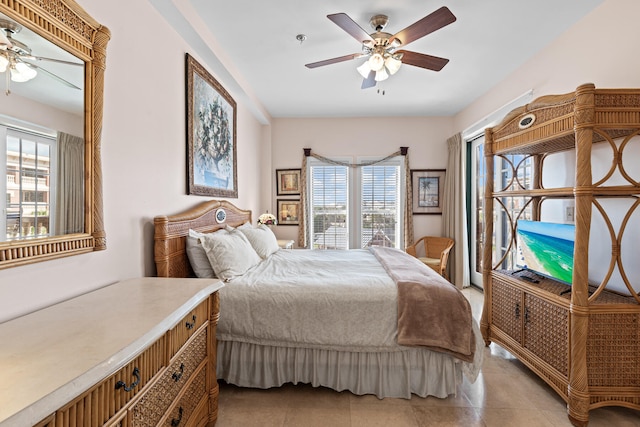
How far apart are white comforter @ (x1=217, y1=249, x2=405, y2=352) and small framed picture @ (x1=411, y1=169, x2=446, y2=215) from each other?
312cm

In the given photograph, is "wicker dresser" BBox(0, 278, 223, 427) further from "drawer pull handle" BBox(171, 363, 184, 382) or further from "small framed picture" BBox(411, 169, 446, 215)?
"small framed picture" BBox(411, 169, 446, 215)

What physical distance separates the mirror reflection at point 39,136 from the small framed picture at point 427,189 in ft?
14.5

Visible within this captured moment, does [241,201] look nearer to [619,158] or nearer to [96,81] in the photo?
[96,81]

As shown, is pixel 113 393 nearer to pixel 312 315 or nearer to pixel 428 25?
pixel 312 315

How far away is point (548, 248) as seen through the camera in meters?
2.15

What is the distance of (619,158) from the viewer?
166 cm

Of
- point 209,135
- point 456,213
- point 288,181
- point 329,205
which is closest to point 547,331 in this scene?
point 456,213

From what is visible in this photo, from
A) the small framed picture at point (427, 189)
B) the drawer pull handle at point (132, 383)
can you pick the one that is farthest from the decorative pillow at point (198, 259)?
the small framed picture at point (427, 189)

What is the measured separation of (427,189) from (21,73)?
15.6ft

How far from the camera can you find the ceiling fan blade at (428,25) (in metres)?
1.82

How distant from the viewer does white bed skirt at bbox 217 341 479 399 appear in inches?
75.7

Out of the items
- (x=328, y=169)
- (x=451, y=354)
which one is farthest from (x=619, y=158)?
(x=328, y=169)

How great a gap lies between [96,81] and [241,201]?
2.48 metres

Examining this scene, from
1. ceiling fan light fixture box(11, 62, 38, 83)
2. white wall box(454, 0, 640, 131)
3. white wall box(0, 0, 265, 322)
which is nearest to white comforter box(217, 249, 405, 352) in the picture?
white wall box(0, 0, 265, 322)
